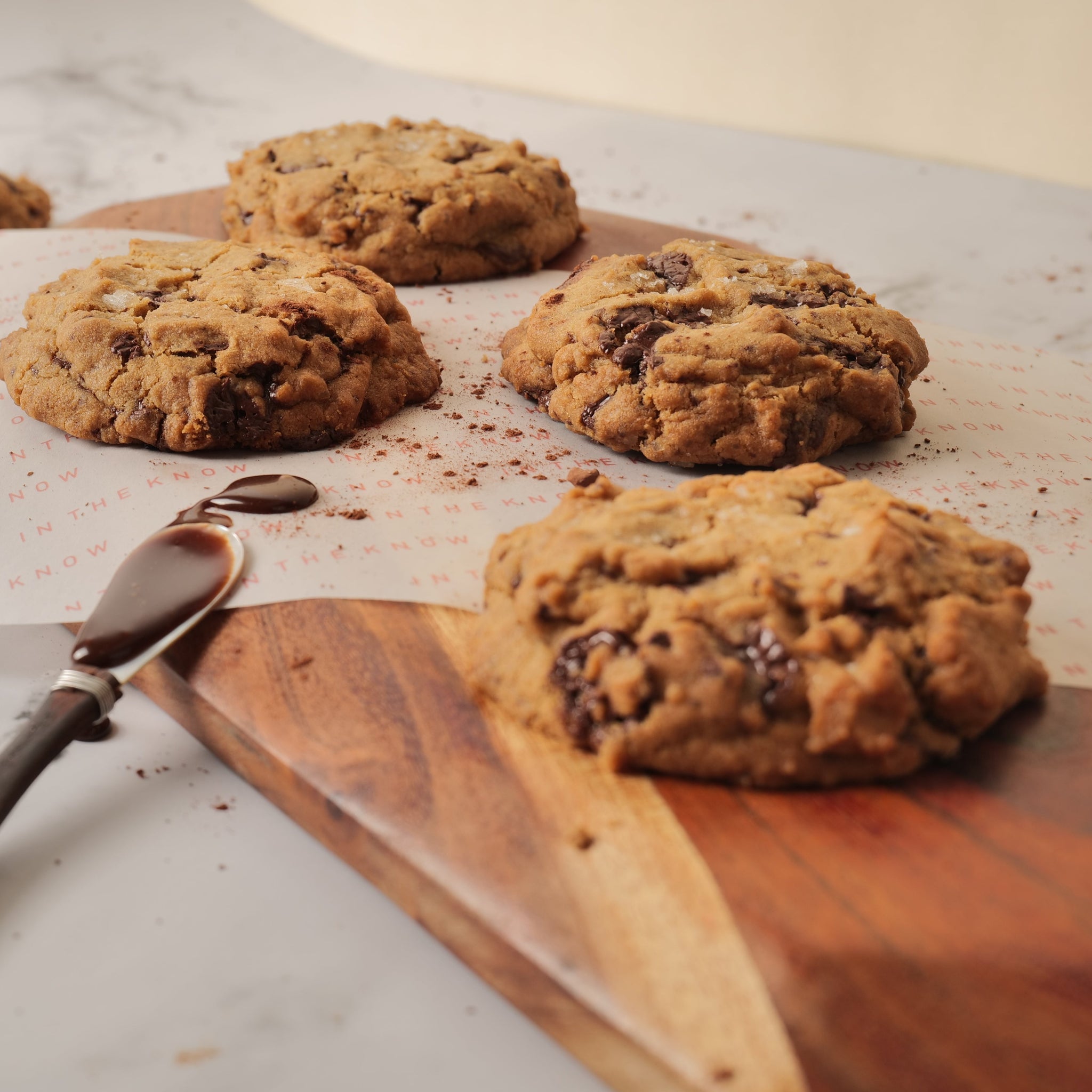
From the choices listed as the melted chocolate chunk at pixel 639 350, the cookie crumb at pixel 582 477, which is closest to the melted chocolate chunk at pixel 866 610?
the cookie crumb at pixel 582 477

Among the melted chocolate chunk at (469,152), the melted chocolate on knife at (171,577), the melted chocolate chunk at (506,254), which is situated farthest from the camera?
the melted chocolate chunk at (469,152)

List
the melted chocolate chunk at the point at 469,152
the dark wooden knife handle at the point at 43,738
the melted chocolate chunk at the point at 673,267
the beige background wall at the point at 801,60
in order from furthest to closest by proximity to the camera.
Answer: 1. the beige background wall at the point at 801,60
2. the melted chocolate chunk at the point at 469,152
3. the melted chocolate chunk at the point at 673,267
4. the dark wooden knife handle at the point at 43,738

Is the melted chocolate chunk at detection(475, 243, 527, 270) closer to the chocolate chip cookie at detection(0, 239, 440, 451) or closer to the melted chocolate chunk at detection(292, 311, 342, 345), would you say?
the chocolate chip cookie at detection(0, 239, 440, 451)

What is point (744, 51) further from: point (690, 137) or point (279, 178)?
point (279, 178)

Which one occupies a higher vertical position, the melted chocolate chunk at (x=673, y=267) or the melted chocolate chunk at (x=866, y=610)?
the melted chocolate chunk at (x=673, y=267)

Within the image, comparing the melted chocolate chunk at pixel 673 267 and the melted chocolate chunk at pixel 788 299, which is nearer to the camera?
the melted chocolate chunk at pixel 788 299

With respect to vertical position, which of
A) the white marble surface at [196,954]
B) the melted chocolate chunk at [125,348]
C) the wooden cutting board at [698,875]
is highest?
the melted chocolate chunk at [125,348]

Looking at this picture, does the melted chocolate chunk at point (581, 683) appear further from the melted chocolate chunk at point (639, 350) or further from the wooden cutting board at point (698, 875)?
the melted chocolate chunk at point (639, 350)

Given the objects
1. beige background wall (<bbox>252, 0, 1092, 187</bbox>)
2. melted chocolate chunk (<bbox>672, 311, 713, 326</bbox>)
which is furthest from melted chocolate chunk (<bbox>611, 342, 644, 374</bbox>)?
beige background wall (<bbox>252, 0, 1092, 187</bbox>)
